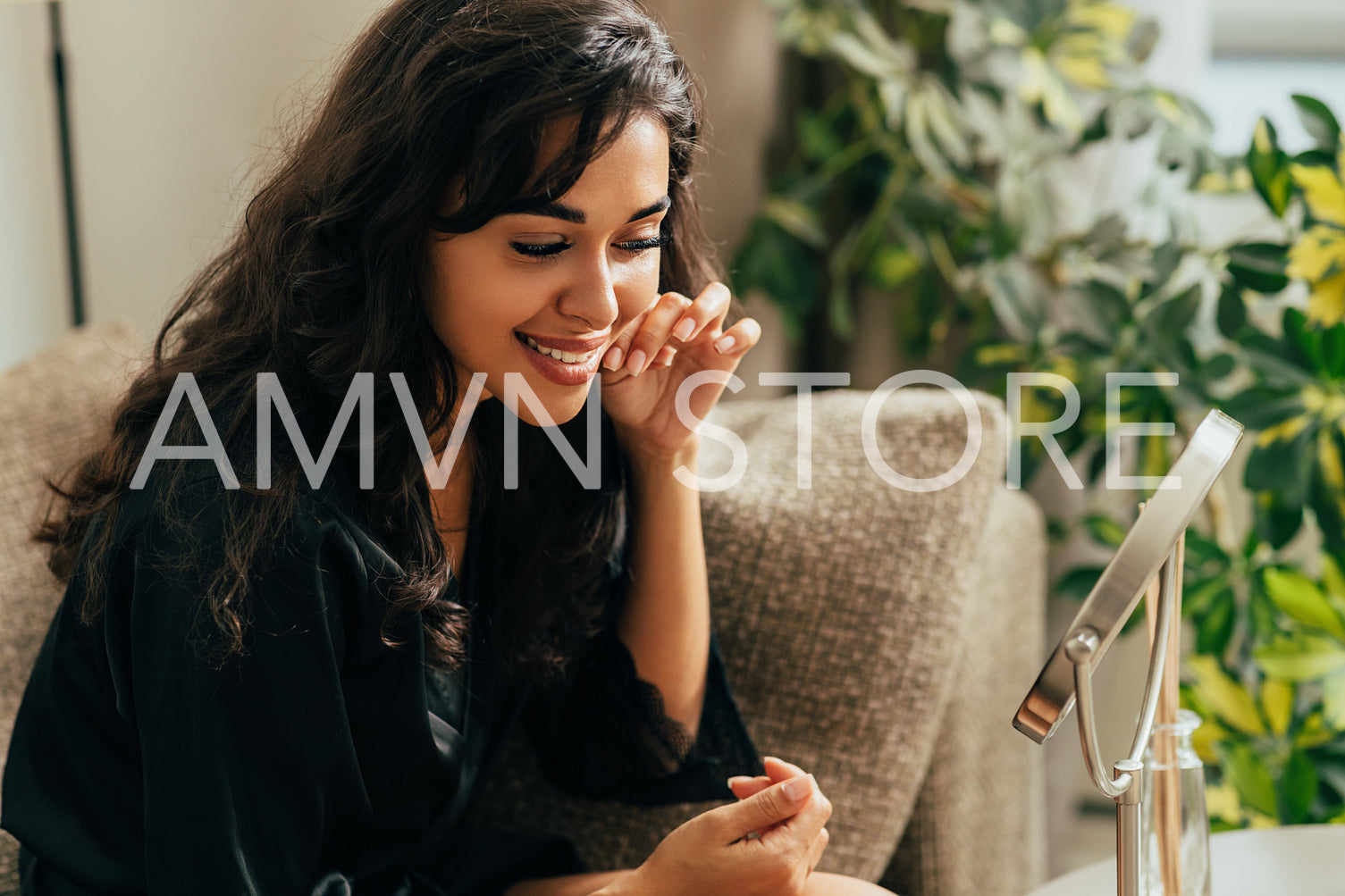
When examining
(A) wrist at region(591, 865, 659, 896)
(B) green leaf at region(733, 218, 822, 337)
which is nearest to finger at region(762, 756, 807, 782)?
(A) wrist at region(591, 865, 659, 896)

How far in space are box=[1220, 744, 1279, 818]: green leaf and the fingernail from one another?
62cm

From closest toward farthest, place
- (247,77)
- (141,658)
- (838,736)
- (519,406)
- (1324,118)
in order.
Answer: (141,658), (519,406), (838,736), (1324,118), (247,77)

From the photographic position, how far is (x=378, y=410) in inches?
33.8

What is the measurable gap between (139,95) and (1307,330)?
1509 mm

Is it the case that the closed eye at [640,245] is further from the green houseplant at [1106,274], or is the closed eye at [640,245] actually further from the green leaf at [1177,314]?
the green leaf at [1177,314]

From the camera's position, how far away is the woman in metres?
0.78

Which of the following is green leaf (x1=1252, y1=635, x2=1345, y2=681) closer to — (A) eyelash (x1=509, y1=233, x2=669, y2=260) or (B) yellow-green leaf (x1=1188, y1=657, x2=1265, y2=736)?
(B) yellow-green leaf (x1=1188, y1=657, x2=1265, y2=736)

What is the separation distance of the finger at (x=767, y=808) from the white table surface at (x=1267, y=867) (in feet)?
0.75

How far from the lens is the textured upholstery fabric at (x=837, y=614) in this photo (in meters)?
1.13

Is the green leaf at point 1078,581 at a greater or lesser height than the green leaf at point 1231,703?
greater

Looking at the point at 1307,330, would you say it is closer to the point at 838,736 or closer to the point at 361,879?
the point at 838,736

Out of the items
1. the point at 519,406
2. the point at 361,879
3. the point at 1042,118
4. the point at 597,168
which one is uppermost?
the point at 1042,118

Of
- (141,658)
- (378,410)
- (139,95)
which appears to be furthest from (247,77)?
(141,658)

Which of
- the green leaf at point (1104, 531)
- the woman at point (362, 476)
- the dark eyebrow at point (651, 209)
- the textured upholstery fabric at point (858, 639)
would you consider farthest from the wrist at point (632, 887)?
the green leaf at point (1104, 531)
